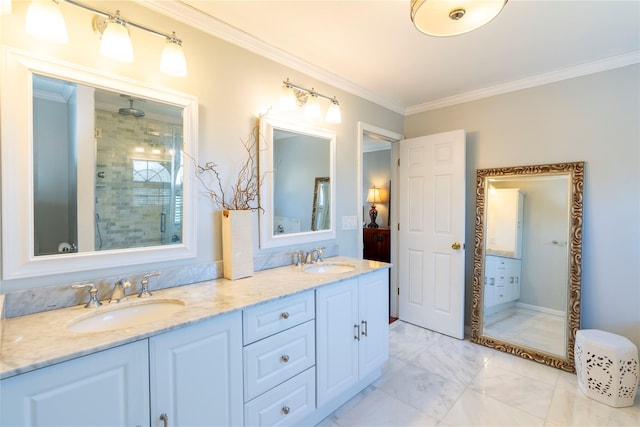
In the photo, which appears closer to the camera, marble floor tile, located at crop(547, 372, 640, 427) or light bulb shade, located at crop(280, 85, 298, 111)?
marble floor tile, located at crop(547, 372, 640, 427)

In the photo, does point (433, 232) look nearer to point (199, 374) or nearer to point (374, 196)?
point (374, 196)

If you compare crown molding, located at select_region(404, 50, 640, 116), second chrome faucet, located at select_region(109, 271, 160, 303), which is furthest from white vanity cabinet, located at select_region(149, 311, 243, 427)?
crown molding, located at select_region(404, 50, 640, 116)

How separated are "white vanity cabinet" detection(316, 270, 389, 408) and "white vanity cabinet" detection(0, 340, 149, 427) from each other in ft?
2.99

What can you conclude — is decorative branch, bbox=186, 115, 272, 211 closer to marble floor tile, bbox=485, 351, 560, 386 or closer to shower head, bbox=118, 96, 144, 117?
shower head, bbox=118, 96, 144, 117

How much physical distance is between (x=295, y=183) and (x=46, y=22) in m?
1.49

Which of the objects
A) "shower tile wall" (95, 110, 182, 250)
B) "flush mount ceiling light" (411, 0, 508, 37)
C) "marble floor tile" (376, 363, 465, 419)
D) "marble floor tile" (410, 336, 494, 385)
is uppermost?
"flush mount ceiling light" (411, 0, 508, 37)

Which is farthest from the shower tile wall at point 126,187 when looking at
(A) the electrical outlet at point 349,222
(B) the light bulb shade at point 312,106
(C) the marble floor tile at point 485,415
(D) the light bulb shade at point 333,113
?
(C) the marble floor tile at point 485,415

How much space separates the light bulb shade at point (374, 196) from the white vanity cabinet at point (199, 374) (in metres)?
4.07

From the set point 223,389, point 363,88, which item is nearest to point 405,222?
point 363,88

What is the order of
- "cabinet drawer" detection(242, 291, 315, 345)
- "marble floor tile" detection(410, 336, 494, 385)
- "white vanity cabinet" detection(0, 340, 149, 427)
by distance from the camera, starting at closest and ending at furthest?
"white vanity cabinet" detection(0, 340, 149, 427) < "cabinet drawer" detection(242, 291, 315, 345) < "marble floor tile" detection(410, 336, 494, 385)

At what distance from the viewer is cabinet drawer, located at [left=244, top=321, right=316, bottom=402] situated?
1371mm

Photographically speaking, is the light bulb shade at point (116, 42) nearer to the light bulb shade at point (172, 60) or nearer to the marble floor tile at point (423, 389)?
the light bulb shade at point (172, 60)

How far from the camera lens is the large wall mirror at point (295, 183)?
6.61 ft

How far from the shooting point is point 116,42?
4.29ft
